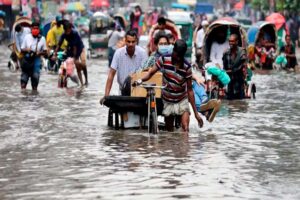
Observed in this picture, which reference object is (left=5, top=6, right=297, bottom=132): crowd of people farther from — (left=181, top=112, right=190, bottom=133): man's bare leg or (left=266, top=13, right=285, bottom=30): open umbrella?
(left=266, top=13, right=285, bottom=30): open umbrella

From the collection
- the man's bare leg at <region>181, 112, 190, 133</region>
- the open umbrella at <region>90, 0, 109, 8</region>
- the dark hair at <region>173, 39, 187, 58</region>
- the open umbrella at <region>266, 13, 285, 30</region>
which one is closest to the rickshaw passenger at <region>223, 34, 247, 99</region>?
the man's bare leg at <region>181, 112, 190, 133</region>

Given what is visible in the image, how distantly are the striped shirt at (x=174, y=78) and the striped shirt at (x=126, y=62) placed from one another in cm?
134

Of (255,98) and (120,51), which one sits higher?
(120,51)

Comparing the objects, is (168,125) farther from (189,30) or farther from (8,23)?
(8,23)

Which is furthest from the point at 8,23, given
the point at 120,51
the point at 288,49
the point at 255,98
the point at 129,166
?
the point at 129,166

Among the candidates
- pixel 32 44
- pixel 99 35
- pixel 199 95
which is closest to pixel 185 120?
pixel 199 95

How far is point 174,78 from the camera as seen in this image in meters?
14.5

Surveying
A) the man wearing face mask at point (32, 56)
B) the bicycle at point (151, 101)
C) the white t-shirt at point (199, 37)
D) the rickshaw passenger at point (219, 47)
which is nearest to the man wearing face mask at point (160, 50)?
the bicycle at point (151, 101)

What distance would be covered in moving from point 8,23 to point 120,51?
164 ft

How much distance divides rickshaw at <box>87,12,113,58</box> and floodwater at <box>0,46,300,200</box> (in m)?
23.8

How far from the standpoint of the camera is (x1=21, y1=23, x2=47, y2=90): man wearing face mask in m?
23.4

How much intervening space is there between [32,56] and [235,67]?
4639 millimetres

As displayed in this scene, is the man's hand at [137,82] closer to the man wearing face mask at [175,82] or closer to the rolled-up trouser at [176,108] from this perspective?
the man wearing face mask at [175,82]

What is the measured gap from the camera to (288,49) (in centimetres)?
3419
